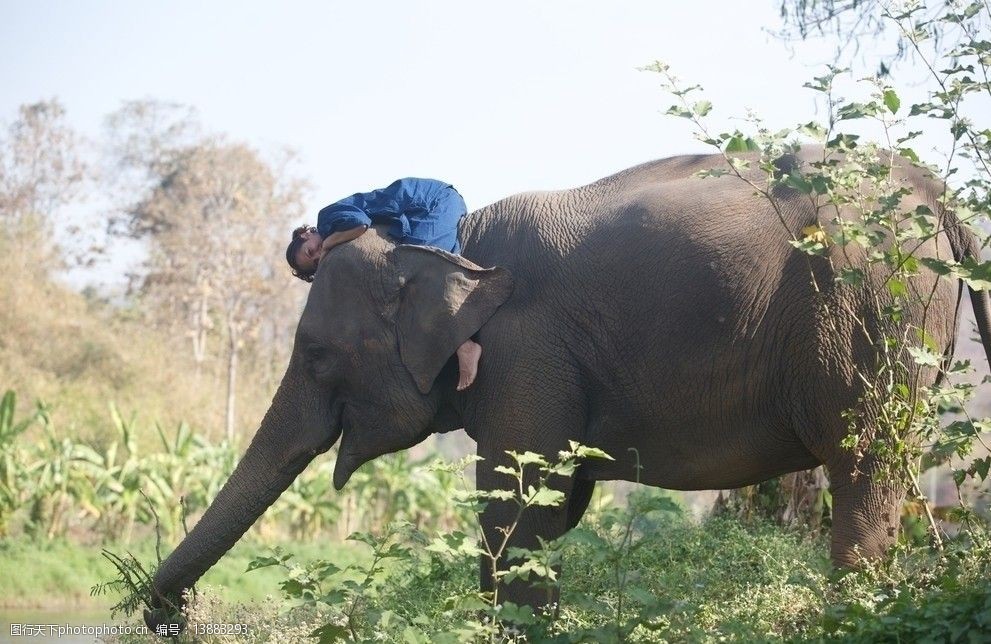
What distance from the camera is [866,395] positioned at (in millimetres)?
4891

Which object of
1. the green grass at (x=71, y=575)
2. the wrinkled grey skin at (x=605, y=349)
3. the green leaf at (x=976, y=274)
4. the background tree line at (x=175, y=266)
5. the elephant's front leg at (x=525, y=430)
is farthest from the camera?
the background tree line at (x=175, y=266)

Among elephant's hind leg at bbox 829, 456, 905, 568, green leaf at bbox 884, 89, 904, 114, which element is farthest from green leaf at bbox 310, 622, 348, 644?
green leaf at bbox 884, 89, 904, 114

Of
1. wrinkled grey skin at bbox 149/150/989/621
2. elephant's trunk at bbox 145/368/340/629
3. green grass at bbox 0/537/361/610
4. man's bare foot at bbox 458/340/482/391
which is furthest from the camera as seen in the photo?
green grass at bbox 0/537/361/610

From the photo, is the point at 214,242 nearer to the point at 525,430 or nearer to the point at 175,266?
the point at 175,266

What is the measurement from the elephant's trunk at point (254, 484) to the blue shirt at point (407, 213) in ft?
2.84

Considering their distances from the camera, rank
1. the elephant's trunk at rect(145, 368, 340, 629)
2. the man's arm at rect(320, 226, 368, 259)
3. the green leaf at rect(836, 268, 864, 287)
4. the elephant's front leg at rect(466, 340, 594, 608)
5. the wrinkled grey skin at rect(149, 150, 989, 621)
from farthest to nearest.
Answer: the man's arm at rect(320, 226, 368, 259) → the elephant's trunk at rect(145, 368, 340, 629) → the elephant's front leg at rect(466, 340, 594, 608) → the wrinkled grey skin at rect(149, 150, 989, 621) → the green leaf at rect(836, 268, 864, 287)

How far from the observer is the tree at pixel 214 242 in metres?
32.6

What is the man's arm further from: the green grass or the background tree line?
the background tree line

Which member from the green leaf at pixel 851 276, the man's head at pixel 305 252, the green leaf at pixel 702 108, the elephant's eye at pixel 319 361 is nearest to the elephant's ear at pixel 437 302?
the elephant's eye at pixel 319 361

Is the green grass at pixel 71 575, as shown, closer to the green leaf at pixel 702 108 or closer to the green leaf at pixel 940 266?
the green leaf at pixel 702 108

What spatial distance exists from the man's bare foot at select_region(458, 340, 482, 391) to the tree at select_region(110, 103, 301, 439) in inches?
1048

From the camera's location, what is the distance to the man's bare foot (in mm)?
5520

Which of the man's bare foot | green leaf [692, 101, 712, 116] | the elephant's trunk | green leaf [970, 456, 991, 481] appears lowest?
green leaf [970, 456, 991, 481]

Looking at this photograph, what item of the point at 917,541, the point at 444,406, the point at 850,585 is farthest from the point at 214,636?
the point at 917,541
